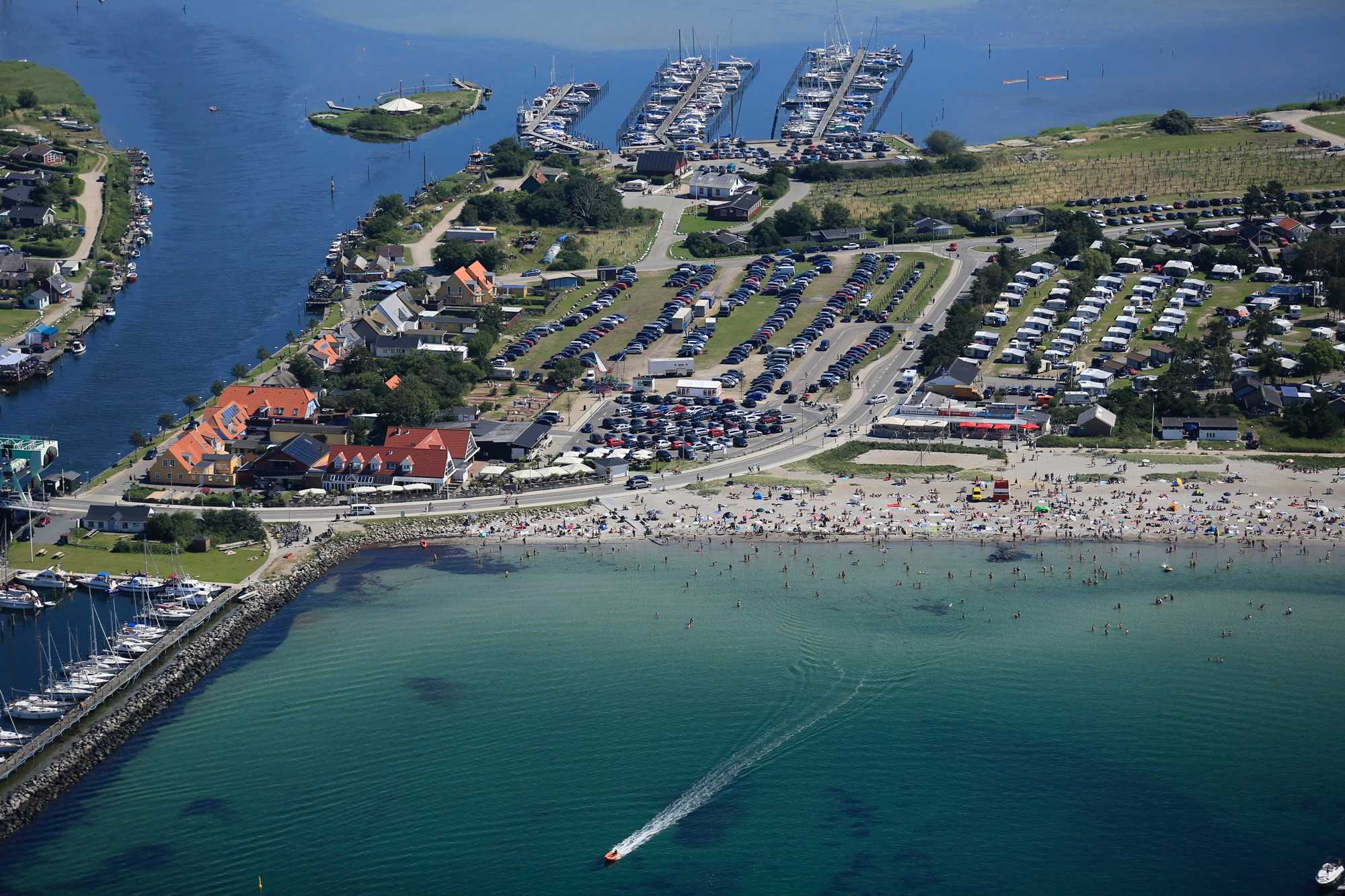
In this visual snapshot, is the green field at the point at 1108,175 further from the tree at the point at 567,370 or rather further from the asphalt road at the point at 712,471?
the tree at the point at 567,370

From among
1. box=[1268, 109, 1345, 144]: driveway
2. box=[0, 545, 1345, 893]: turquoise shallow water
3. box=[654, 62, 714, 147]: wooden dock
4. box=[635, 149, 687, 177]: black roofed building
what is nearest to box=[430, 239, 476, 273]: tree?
box=[635, 149, 687, 177]: black roofed building

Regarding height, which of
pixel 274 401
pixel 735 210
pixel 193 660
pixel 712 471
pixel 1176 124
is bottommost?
pixel 193 660

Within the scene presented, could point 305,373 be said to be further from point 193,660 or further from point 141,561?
point 193,660

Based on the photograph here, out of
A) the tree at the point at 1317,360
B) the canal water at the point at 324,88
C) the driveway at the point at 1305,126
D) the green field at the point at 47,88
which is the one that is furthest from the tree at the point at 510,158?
the tree at the point at 1317,360

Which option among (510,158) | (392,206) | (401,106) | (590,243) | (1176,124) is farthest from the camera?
(401,106)

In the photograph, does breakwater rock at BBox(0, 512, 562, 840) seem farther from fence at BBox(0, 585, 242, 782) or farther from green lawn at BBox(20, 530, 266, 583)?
green lawn at BBox(20, 530, 266, 583)

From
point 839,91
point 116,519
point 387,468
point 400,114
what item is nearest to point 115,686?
point 116,519
